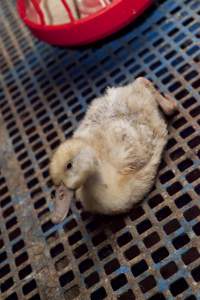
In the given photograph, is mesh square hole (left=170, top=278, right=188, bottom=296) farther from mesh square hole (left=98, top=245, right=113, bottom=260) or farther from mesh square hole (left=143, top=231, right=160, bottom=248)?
mesh square hole (left=98, top=245, right=113, bottom=260)

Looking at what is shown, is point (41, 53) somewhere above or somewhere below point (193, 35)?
above

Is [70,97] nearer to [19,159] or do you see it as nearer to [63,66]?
[63,66]

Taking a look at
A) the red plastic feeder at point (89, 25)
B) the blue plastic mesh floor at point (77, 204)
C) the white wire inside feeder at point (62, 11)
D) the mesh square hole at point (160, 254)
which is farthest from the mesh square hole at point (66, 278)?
the white wire inside feeder at point (62, 11)

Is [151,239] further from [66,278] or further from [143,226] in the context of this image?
[66,278]

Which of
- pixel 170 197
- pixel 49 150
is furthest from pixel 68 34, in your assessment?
pixel 170 197

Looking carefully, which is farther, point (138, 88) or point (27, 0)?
point (27, 0)

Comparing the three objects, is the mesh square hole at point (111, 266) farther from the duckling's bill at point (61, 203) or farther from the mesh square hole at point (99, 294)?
the duckling's bill at point (61, 203)

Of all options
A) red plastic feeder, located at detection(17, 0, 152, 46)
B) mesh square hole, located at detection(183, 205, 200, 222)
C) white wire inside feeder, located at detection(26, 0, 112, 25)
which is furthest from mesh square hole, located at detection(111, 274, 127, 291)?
white wire inside feeder, located at detection(26, 0, 112, 25)
